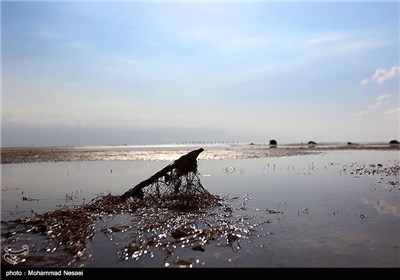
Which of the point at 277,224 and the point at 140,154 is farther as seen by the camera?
the point at 140,154

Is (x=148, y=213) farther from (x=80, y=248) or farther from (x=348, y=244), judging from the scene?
(x=348, y=244)

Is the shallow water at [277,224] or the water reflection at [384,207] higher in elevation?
the water reflection at [384,207]

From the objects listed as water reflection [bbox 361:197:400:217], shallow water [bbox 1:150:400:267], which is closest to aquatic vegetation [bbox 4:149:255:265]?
shallow water [bbox 1:150:400:267]

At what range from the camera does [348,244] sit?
1006 centimetres

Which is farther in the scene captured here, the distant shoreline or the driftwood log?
the distant shoreline

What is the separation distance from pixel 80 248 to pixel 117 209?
5736 mm

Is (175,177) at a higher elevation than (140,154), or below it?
higher

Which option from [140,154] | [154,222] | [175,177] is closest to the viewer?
A: [154,222]

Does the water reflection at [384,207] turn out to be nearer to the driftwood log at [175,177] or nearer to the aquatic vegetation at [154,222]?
the aquatic vegetation at [154,222]

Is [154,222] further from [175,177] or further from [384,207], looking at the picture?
[384,207]

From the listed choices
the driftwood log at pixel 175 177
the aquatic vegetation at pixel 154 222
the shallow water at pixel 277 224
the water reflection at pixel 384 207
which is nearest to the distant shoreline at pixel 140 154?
the shallow water at pixel 277 224

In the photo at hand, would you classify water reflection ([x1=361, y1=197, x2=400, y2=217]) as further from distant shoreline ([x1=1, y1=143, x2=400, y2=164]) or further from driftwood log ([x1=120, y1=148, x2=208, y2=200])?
distant shoreline ([x1=1, y1=143, x2=400, y2=164])

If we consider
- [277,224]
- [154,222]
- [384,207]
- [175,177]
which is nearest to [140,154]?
[175,177]
